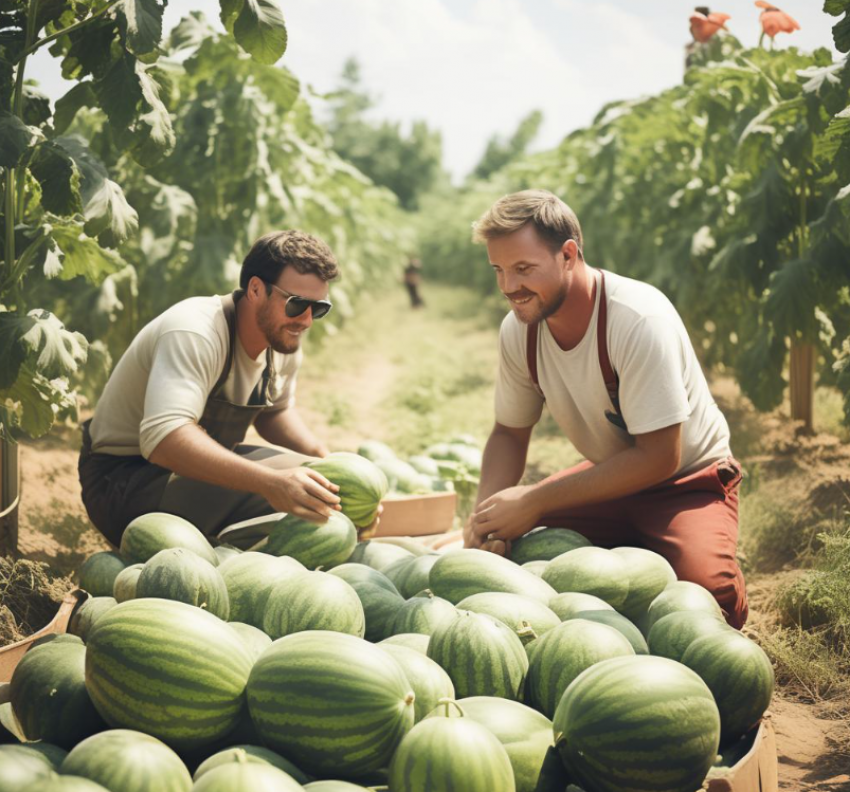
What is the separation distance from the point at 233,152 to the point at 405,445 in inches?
110

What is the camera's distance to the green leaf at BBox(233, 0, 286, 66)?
3219 mm

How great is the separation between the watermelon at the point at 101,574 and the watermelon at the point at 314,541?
49 centimetres

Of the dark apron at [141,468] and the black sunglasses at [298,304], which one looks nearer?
the black sunglasses at [298,304]

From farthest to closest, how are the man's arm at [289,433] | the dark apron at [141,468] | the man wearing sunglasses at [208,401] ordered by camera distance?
the man's arm at [289,433]
the dark apron at [141,468]
the man wearing sunglasses at [208,401]

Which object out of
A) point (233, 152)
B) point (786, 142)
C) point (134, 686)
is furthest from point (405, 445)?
point (134, 686)

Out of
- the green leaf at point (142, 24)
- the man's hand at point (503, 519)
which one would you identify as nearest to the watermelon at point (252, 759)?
the man's hand at point (503, 519)

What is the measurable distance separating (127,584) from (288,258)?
1.55m

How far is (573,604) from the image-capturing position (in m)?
2.50

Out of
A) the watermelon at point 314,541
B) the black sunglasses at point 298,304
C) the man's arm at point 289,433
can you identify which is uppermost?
the black sunglasses at point 298,304

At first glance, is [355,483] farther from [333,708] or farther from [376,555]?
[333,708]

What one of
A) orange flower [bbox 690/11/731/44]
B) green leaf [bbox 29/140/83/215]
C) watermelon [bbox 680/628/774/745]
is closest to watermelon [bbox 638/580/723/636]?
watermelon [bbox 680/628/774/745]

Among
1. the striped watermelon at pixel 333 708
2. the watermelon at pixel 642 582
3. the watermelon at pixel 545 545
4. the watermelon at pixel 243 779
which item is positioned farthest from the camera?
the watermelon at pixel 545 545

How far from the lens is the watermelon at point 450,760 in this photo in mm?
1696

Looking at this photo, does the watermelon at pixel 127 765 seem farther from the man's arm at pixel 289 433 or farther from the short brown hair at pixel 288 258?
the man's arm at pixel 289 433
